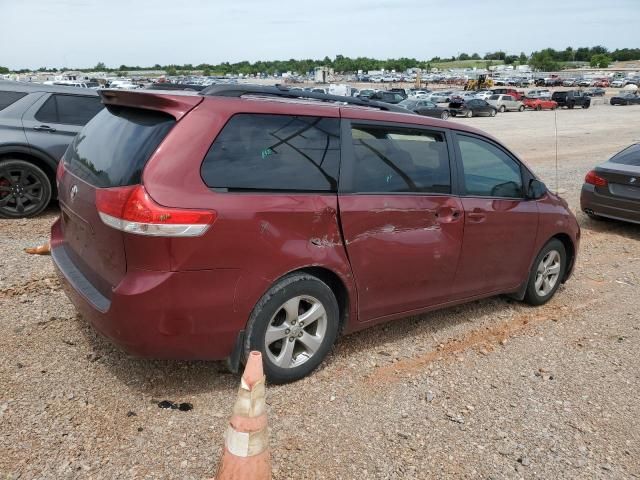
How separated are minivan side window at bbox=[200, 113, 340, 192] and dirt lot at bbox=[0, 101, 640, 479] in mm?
1271

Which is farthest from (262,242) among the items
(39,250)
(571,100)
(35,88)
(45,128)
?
(571,100)

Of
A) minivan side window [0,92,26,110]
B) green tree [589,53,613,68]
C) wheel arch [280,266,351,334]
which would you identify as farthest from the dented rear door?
green tree [589,53,613,68]

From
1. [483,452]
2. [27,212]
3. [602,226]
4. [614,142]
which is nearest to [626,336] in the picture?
[483,452]

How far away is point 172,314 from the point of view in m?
3.02

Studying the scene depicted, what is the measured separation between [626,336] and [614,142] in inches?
789

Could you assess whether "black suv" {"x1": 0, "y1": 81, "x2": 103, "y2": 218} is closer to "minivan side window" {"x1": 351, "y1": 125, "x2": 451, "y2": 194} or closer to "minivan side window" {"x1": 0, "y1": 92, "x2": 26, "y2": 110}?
"minivan side window" {"x1": 0, "y1": 92, "x2": 26, "y2": 110}

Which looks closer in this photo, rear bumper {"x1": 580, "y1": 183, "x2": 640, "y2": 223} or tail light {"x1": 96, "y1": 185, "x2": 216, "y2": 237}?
tail light {"x1": 96, "y1": 185, "x2": 216, "y2": 237}

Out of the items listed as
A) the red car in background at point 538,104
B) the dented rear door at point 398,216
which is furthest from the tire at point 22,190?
the red car in background at point 538,104

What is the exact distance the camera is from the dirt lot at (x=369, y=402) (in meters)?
2.91

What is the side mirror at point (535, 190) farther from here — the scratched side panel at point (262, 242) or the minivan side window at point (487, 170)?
the scratched side panel at point (262, 242)

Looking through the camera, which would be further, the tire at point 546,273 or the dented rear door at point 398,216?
the tire at point 546,273

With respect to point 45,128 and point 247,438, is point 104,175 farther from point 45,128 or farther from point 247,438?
point 45,128

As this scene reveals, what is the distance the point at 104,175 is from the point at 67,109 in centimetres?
544

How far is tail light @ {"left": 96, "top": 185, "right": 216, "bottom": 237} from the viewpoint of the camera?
2.91 m
